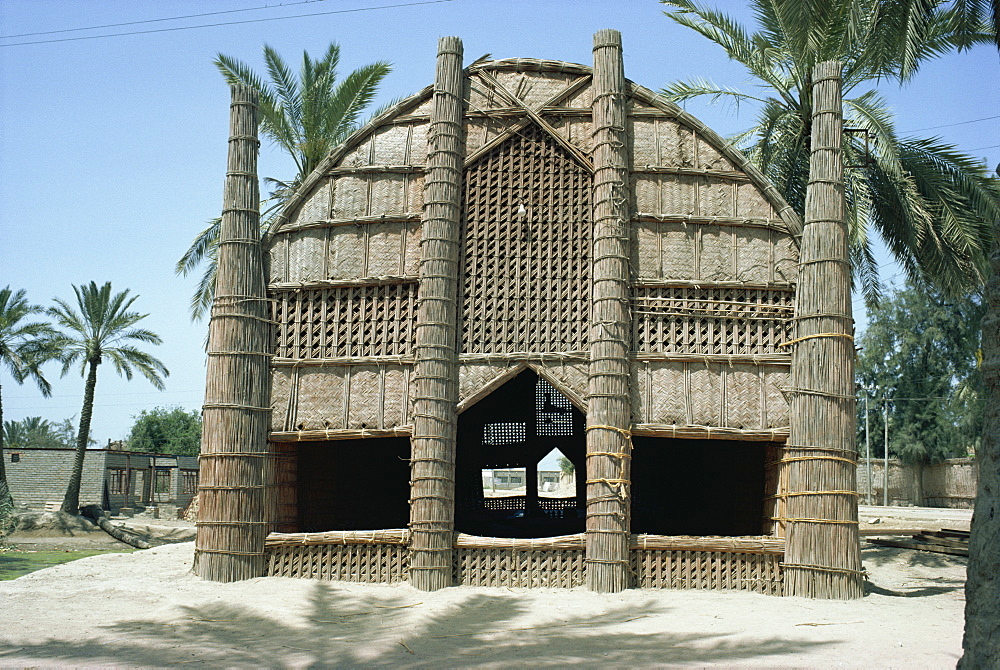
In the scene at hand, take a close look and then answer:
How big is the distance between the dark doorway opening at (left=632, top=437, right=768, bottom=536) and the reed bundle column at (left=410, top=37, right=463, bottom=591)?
4.13 metres

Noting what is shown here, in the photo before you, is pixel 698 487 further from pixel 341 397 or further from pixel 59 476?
pixel 59 476

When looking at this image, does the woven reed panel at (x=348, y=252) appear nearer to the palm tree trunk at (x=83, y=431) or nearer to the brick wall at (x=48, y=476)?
the palm tree trunk at (x=83, y=431)

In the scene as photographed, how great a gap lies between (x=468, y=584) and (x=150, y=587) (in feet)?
13.3

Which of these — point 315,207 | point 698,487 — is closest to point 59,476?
point 315,207

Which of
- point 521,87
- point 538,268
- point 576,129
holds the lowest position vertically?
point 538,268

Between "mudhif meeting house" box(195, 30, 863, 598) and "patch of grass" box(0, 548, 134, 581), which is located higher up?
"mudhif meeting house" box(195, 30, 863, 598)

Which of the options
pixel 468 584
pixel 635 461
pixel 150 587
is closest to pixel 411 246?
pixel 468 584

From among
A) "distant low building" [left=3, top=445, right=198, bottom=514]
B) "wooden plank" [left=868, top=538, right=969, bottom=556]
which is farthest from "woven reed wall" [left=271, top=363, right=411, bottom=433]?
"distant low building" [left=3, top=445, right=198, bottom=514]

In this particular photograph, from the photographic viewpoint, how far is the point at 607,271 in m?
11.1

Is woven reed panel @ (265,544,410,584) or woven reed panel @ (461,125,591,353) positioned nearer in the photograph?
woven reed panel @ (265,544,410,584)

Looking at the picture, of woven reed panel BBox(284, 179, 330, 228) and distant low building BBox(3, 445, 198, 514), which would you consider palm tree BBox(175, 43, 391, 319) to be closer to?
woven reed panel BBox(284, 179, 330, 228)

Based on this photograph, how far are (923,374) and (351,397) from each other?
117 ft

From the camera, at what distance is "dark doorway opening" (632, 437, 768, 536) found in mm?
12508

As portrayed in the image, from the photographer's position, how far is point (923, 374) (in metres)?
39.6
